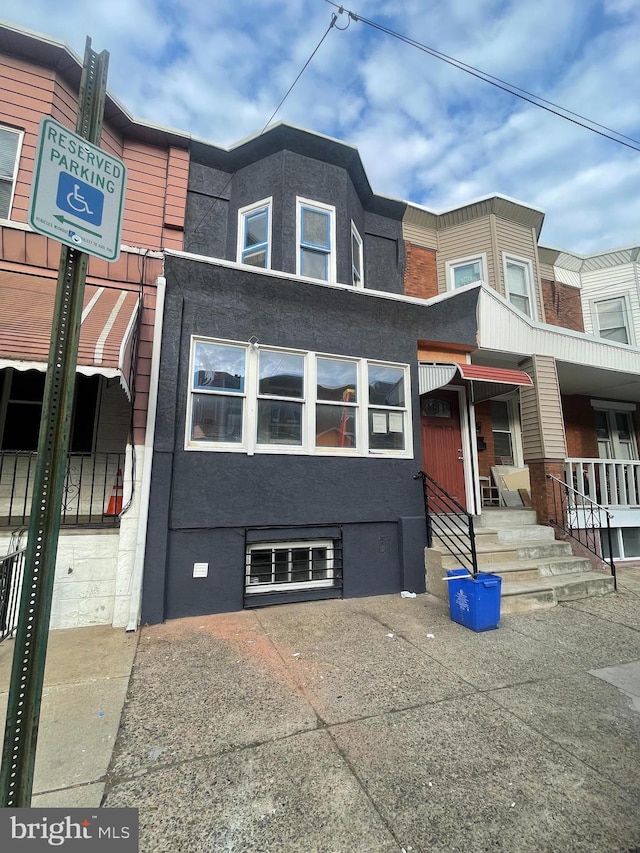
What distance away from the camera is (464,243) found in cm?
1070

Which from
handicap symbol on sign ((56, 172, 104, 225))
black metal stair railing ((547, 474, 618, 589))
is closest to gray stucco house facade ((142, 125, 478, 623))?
black metal stair railing ((547, 474, 618, 589))

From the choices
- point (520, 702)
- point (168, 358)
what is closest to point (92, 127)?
point (168, 358)

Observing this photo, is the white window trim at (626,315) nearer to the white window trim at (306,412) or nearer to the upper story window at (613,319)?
the upper story window at (613,319)

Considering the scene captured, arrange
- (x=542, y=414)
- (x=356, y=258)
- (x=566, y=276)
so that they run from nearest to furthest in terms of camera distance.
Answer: (x=542, y=414), (x=356, y=258), (x=566, y=276)

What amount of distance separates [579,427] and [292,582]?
31.8 feet

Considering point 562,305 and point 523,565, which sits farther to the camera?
point 562,305

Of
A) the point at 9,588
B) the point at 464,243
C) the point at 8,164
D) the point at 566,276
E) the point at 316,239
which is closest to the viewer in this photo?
the point at 9,588

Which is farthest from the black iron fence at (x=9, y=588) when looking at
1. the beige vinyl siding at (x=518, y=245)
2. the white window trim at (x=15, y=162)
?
the beige vinyl siding at (x=518, y=245)

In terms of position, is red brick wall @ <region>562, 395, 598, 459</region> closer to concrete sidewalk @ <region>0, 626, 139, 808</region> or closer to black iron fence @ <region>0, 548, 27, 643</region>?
concrete sidewalk @ <region>0, 626, 139, 808</region>

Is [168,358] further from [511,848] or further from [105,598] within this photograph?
[511,848]

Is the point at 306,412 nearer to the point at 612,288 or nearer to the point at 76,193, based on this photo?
the point at 76,193

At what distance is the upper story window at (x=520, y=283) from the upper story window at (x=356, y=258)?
4201 mm
